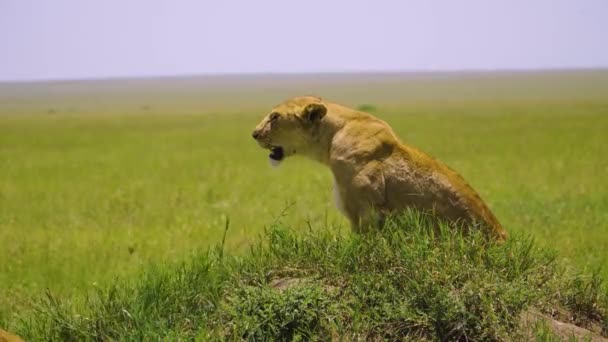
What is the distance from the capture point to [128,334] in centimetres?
503

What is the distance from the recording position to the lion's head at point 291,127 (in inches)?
257

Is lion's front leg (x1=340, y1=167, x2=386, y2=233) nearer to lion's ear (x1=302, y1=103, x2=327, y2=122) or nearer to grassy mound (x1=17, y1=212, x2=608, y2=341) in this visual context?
grassy mound (x1=17, y1=212, x2=608, y2=341)

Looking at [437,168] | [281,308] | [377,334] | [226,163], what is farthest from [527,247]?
[226,163]

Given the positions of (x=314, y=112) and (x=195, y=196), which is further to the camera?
(x=195, y=196)

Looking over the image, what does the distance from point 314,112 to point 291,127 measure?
25 centimetres

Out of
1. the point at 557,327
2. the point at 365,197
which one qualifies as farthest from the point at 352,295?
the point at 557,327

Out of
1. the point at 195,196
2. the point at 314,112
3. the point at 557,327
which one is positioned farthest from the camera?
the point at 195,196

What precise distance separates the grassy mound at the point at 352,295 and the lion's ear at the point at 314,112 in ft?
3.50

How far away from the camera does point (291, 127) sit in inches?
261

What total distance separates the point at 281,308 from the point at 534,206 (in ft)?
29.8

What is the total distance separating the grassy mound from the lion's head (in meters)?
1.05

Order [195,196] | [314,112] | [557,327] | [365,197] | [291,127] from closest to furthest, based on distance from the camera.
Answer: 1. [557,327]
2. [365,197]
3. [314,112]
4. [291,127]
5. [195,196]

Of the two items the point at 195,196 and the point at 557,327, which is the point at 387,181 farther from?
the point at 195,196

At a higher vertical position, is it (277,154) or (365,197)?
(277,154)
